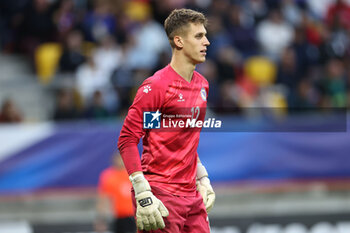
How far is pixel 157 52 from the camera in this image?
13.4 m

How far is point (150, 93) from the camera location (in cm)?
515

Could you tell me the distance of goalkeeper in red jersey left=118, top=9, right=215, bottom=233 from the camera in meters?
5.15

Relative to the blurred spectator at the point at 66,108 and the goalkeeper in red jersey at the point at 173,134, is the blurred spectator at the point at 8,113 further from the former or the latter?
the goalkeeper in red jersey at the point at 173,134

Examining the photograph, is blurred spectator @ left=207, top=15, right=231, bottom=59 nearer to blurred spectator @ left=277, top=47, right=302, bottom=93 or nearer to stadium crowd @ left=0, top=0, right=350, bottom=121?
stadium crowd @ left=0, top=0, right=350, bottom=121

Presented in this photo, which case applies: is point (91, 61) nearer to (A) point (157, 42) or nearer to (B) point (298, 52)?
(A) point (157, 42)

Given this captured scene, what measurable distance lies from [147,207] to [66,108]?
7.53 m

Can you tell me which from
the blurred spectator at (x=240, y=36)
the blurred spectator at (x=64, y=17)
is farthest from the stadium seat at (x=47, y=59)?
the blurred spectator at (x=240, y=36)

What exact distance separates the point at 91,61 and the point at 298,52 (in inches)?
180

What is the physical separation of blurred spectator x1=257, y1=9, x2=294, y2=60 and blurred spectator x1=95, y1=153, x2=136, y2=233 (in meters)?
5.39

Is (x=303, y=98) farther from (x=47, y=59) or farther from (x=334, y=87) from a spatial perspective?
(x=47, y=59)

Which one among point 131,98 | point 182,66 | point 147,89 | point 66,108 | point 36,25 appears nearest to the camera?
point 147,89

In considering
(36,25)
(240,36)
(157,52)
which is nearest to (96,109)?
(157,52)

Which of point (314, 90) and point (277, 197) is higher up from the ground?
point (314, 90)

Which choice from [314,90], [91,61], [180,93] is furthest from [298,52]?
[180,93]
